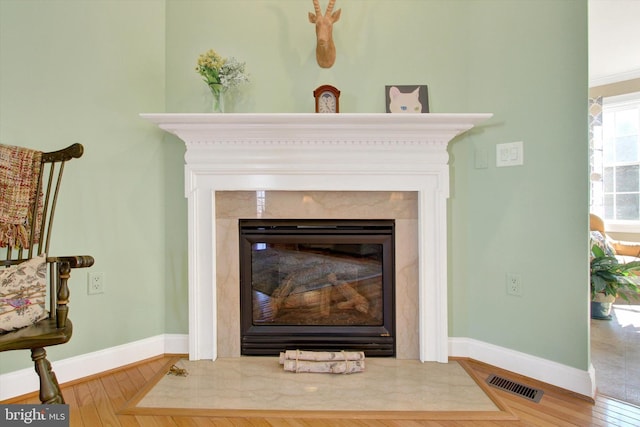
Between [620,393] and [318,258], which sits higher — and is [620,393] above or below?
below

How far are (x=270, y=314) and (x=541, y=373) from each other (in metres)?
1.51

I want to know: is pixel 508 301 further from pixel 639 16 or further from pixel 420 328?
pixel 639 16

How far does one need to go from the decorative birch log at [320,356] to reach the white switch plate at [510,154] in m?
1.34

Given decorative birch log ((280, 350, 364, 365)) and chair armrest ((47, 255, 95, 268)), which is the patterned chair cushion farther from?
decorative birch log ((280, 350, 364, 365))

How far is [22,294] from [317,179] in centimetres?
140

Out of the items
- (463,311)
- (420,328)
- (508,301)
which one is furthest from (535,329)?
(420,328)

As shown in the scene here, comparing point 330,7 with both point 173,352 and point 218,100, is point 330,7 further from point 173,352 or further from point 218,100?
point 173,352

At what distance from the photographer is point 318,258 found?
2.01 m

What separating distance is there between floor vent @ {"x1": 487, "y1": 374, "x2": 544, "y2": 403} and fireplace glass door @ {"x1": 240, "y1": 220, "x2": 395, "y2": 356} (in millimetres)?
541

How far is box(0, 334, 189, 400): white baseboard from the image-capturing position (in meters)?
1.58

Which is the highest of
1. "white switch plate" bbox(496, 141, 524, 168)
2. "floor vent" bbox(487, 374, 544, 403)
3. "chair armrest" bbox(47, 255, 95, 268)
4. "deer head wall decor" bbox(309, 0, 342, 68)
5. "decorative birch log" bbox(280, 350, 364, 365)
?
"deer head wall decor" bbox(309, 0, 342, 68)

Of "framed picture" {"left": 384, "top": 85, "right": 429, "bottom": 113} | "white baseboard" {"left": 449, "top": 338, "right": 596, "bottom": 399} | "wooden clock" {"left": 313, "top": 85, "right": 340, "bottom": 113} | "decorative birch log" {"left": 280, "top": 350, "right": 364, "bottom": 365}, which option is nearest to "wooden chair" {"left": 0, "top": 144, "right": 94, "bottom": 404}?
"decorative birch log" {"left": 280, "top": 350, "right": 364, "bottom": 365}

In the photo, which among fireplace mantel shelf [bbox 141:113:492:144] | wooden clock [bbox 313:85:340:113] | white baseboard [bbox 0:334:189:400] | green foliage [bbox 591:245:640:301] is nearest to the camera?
white baseboard [bbox 0:334:189:400]

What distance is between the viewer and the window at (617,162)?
12.6 feet
